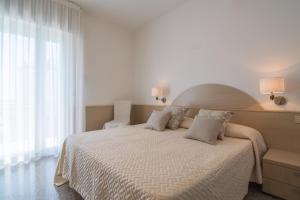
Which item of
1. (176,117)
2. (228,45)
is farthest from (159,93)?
(228,45)

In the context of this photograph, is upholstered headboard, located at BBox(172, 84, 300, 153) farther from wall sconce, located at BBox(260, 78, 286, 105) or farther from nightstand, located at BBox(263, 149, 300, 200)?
wall sconce, located at BBox(260, 78, 286, 105)

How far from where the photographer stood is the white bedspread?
3.40ft

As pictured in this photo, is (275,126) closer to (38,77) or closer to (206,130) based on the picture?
(206,130)

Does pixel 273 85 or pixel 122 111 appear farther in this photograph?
pixel 122 111

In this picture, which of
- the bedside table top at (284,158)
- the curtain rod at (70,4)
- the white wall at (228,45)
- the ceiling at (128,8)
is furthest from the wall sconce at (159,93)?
the curtain rod at (70,4)

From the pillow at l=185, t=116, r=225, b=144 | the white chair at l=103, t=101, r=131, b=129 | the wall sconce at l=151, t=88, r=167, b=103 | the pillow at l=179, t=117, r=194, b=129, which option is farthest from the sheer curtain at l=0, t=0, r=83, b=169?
the pillow at l=185, t=116, r=225, b=144

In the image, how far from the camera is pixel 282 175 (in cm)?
169

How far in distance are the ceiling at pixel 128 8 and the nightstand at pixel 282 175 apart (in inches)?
116

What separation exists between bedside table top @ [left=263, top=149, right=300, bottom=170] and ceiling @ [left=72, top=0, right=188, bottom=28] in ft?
9.47

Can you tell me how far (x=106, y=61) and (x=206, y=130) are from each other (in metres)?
2.94

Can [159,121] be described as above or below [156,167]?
above

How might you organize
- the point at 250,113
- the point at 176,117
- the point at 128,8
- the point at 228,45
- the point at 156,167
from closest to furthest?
1. the point at 156,167
2. the point at 250,113
3. the point at 228,45
4. the point at 176,117
5. the point at 128,8

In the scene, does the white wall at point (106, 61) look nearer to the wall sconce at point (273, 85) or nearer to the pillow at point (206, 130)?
the pillow at point (206, 130)

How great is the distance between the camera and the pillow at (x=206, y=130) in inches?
75.9
